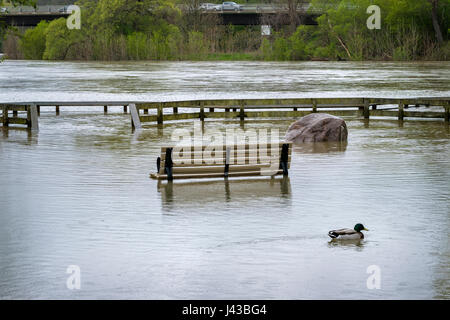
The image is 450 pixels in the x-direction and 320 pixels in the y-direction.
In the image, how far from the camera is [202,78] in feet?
218

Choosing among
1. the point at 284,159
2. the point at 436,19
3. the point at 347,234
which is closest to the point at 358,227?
the point at 347,234

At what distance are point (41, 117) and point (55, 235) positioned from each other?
23.0 metres

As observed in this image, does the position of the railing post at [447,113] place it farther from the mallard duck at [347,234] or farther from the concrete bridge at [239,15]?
the concrete bridge at [239,15]

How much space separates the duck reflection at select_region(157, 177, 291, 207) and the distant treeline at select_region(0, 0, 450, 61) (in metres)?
78.3

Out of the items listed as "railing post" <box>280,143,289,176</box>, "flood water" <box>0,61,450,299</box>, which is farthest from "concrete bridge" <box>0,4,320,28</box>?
"railing post" <box>280,143,289,176</box>

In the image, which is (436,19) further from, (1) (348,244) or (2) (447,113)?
(1) (348,244)

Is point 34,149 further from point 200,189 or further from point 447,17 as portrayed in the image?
point 447,17

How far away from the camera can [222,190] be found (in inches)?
621

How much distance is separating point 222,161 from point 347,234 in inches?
225

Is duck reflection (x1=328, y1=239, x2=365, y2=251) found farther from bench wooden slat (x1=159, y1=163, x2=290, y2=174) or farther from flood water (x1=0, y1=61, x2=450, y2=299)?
bench wooden slat (x1=159, y1=163, x2=290, y2=174)

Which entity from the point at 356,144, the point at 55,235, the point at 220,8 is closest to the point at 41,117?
the point at 356,144

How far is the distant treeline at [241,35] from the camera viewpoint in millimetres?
93500

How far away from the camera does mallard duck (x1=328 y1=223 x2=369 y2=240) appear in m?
11.5

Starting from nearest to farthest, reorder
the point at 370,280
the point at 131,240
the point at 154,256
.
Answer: the point at 370,280
the point at 154,256
the point at 131,240
